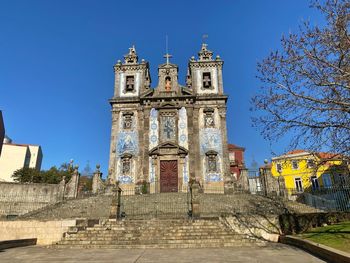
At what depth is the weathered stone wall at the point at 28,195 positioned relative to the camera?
74.5ft

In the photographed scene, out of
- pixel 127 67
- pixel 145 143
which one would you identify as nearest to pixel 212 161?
pixel 145 143

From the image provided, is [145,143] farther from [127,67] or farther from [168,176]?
Answer: [127,67]

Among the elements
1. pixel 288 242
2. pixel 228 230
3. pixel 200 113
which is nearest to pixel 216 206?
pixel 228 230

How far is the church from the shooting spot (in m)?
24.1

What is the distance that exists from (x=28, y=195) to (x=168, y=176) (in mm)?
13439

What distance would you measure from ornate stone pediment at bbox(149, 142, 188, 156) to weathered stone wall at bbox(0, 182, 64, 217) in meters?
9.37

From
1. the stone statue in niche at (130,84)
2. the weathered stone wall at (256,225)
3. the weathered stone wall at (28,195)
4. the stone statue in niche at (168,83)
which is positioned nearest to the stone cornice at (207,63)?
the stone statue in niche at (168,83)

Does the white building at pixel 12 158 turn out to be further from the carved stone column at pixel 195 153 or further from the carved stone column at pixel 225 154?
the carved stone column at pixel 225 154

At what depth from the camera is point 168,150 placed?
24.7 meters

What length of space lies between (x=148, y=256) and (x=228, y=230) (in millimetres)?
4934

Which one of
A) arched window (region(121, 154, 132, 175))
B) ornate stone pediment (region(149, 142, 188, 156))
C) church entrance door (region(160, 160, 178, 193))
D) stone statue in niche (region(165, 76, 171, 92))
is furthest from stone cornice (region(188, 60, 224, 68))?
arched window (region(121, 154, 132, 175))

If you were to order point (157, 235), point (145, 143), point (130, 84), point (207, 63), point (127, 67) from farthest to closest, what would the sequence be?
point (127, 67), point (207, 63), point (130, 84), point (145, 143), point (157, 235)

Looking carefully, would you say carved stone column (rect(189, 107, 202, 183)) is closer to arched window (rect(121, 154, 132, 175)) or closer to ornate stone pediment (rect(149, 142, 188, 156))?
ornate stone pediment (rect(149, 142, 188, 156))

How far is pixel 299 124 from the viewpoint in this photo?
9.30m
